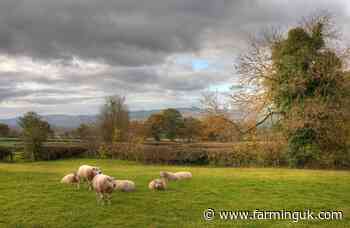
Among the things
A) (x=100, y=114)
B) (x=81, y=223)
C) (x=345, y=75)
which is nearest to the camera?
(x=81, y=223)

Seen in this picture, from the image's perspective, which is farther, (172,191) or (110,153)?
A: (110,153)

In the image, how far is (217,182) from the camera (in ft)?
58.5

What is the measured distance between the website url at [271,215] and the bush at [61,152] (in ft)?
144

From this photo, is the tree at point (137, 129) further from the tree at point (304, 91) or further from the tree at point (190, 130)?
the tree at point (304, 91)

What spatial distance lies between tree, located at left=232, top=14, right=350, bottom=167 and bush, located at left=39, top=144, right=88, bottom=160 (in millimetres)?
30474

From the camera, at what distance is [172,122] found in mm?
62938

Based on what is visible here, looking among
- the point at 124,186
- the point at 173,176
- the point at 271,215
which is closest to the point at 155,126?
the point at 173,176

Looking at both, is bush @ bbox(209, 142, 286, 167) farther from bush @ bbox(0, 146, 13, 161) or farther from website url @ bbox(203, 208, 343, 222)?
bush @ bbox(0, 146, 13, 161)

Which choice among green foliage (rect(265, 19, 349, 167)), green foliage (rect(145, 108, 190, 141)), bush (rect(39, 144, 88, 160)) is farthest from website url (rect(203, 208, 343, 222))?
green foliage (rect(145, 108, 190, 141))

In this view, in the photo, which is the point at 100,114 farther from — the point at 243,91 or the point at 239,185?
the point at 239,185

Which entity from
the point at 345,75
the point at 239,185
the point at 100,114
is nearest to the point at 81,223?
the point at 239,185

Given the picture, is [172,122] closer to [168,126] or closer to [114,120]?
[168,126]

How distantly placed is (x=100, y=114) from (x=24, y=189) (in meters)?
47.0

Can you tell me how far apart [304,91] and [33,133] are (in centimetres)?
3943
